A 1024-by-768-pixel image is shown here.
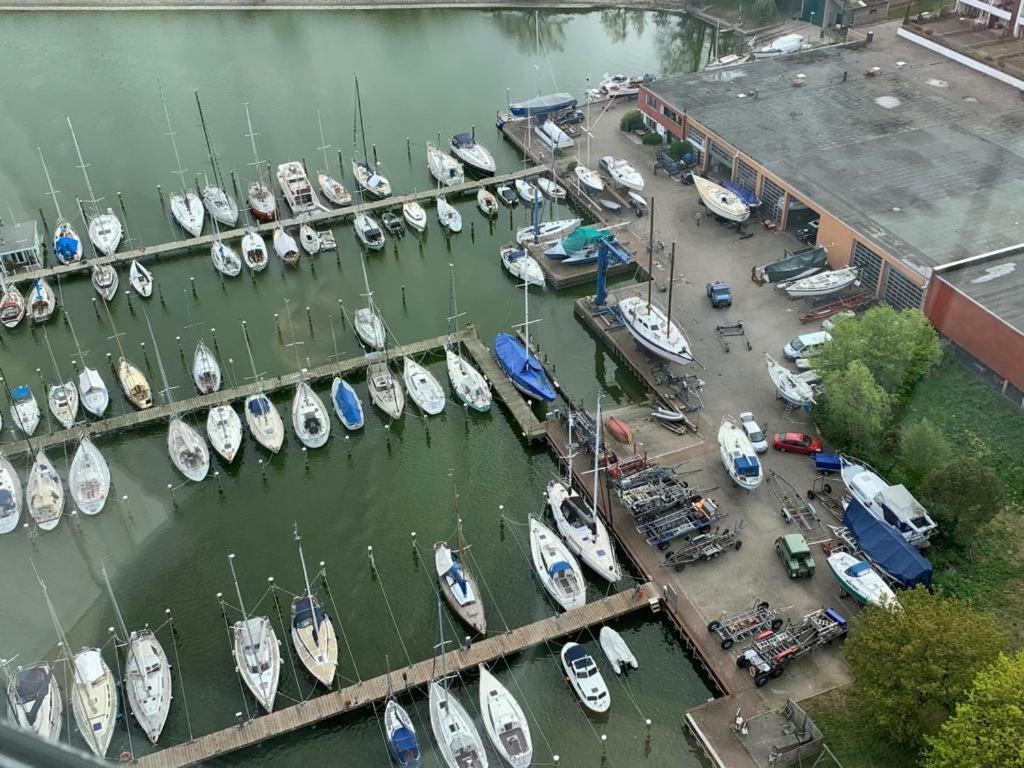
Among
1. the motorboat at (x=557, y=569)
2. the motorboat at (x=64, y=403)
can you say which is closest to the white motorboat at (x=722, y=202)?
the motorboat at (x=557, y=569)

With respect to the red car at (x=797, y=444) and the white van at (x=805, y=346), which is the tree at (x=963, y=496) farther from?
the white van at (x=805, y=346)

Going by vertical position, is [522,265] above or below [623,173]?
below

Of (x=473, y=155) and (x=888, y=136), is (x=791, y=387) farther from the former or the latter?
(x=473, y=155)

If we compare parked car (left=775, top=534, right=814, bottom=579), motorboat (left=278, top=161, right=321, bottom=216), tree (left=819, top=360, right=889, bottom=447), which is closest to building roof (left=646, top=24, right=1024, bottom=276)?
tree (left=819, top=360, right=889, bottom=447)

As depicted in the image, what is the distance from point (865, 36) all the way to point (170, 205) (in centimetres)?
6254

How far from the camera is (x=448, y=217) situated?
74438 millimetres

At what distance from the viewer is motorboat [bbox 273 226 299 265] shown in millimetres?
70794

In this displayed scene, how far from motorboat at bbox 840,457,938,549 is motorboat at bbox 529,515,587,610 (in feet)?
48.1

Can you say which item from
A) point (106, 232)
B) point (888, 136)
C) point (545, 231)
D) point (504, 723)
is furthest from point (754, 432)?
point (106, 232)

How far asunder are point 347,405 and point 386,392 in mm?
2489

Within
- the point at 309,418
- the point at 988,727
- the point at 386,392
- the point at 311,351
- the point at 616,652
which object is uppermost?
the point at 988,727

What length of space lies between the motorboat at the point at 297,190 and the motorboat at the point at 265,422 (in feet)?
76.8

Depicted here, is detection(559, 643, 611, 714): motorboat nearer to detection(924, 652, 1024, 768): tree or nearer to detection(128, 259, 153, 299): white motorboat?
detection(924, 652, 1024, 768): tree

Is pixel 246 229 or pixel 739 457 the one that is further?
pixel 246 229
